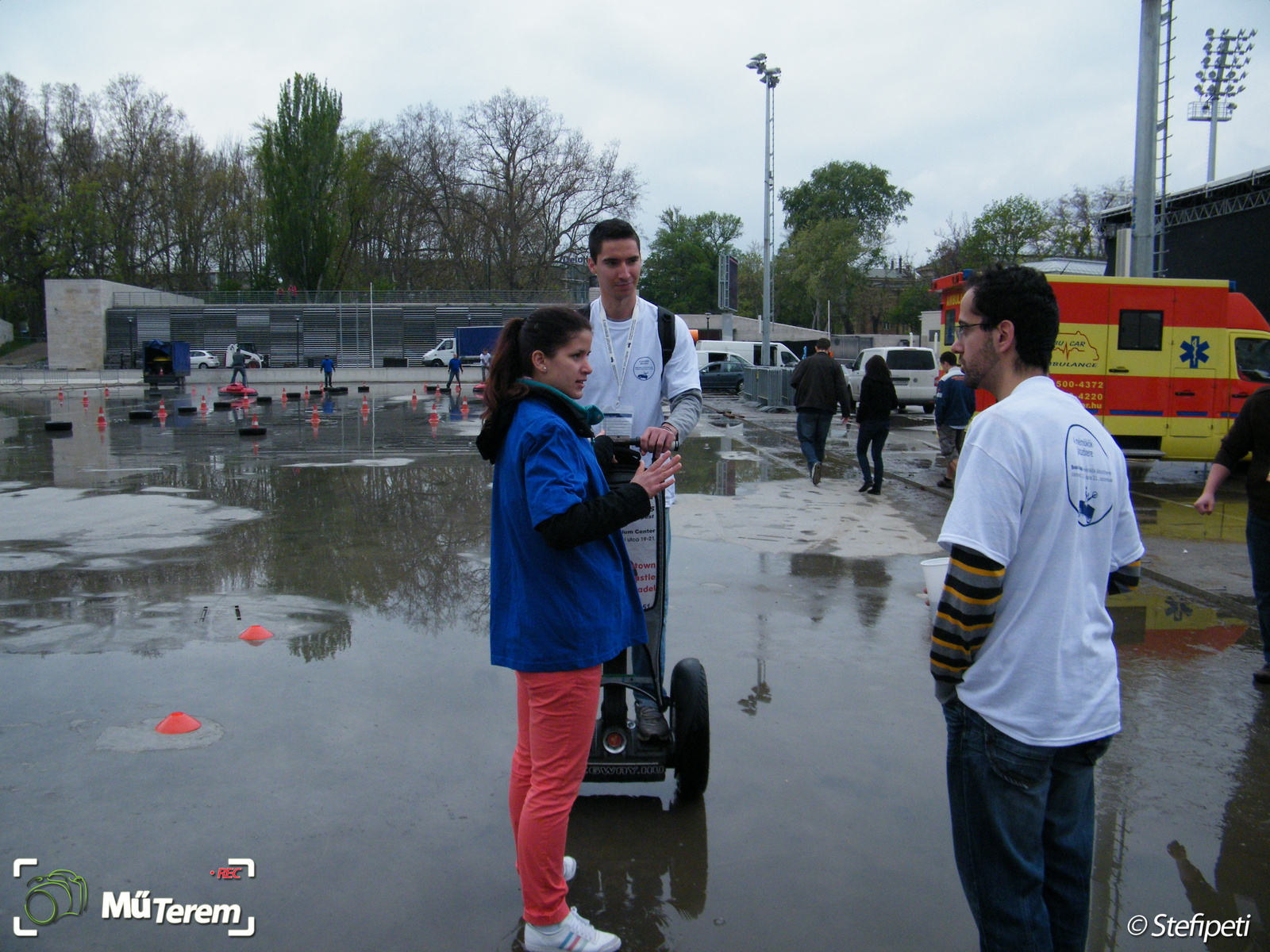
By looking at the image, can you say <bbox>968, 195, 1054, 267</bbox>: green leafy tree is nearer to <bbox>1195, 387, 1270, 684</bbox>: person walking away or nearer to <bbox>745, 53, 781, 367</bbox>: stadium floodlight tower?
<bbox>745, 53, 781, 367</bbox>: stadium floodlight tower

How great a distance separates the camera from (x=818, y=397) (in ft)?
41.4

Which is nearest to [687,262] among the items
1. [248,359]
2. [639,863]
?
[248,359]

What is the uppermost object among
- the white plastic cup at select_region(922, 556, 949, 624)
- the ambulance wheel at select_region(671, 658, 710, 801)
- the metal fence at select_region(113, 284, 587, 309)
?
the metal fence at select_region(113, 284, 587, 309)

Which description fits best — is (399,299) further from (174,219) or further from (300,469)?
(300,469)

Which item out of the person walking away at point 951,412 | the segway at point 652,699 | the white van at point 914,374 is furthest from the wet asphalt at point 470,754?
the white van at point 914,374

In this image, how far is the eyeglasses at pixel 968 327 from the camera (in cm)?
233

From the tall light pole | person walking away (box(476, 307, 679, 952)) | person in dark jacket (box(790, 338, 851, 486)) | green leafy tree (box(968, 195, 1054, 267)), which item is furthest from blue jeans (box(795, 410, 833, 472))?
green leafy tree (box(968, 195, 1054, 267))

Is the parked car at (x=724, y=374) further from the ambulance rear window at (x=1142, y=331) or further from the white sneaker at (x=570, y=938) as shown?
the white sneaker at (x=570, y=938)

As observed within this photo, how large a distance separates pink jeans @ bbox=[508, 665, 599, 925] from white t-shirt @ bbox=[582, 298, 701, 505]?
1.19 m

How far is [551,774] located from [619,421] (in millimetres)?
1510

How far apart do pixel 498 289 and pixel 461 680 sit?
5962 centimetres

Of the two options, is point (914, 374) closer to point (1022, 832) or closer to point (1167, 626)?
point (1167, 626)

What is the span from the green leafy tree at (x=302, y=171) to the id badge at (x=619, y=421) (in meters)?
65.6

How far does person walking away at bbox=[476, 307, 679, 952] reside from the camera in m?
2.62
